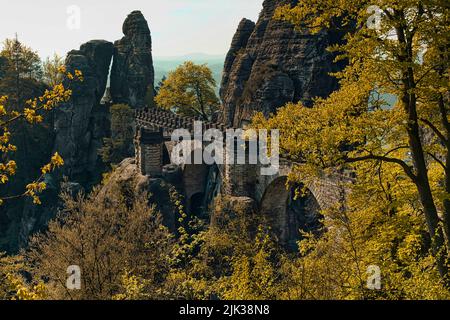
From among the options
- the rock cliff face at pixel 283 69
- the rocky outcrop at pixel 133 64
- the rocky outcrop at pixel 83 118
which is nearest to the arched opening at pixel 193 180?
the rock cliff face at pixel 283 69

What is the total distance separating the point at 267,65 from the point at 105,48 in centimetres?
2881

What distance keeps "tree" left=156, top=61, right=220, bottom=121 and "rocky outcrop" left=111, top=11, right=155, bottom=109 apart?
737 centimetres

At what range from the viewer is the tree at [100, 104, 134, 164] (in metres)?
55.3

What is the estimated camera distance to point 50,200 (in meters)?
52.7

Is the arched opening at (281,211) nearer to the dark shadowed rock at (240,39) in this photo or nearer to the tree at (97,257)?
the tree at (97,257)

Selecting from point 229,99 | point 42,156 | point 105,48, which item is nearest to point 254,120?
point 229,99

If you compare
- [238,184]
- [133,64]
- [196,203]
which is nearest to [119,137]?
[133,64]

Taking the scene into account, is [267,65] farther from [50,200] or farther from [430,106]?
[430,106]

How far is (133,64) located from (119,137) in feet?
41.8

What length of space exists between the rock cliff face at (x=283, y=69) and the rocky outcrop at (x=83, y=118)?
20710 millimetres

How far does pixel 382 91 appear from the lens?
11.5 metres

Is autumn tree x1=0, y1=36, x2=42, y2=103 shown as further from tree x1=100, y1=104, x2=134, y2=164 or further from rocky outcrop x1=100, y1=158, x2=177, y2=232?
rocky outcrop x1=100, y1=158, x2=177, y2=232

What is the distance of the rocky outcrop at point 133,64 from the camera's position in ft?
208
